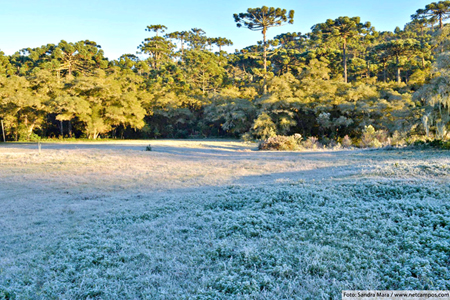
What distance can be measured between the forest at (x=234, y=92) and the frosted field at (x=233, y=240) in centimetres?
1156

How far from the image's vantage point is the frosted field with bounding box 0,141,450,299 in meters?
2.41

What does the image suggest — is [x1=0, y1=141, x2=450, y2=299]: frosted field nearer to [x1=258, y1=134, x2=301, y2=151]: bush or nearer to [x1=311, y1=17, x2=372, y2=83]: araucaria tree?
[x1=258, y1=134, x2=301, y2=151]: bush

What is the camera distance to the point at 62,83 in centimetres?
2883

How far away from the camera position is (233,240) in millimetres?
3307

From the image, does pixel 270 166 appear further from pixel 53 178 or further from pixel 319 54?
pixel 319 54

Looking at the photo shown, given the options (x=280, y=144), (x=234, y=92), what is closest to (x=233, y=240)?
(x=280, y=144)

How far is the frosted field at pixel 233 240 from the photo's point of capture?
2.41 m

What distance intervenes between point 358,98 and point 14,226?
2364cm

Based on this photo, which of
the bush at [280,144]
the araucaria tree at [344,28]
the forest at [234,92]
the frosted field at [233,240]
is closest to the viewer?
the frosted field at [233,240]

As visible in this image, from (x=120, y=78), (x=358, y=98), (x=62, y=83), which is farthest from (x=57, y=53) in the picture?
(x=358, y=98)

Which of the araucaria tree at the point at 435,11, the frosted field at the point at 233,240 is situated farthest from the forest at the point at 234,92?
the frosted field at the point at 233,240

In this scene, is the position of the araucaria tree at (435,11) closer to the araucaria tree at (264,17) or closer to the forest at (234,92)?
the forest at (234,92)

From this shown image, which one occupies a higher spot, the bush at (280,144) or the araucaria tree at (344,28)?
the araucaria tree at (344,28)

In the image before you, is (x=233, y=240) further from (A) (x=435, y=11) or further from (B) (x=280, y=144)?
(A) (x=435, y=11)
